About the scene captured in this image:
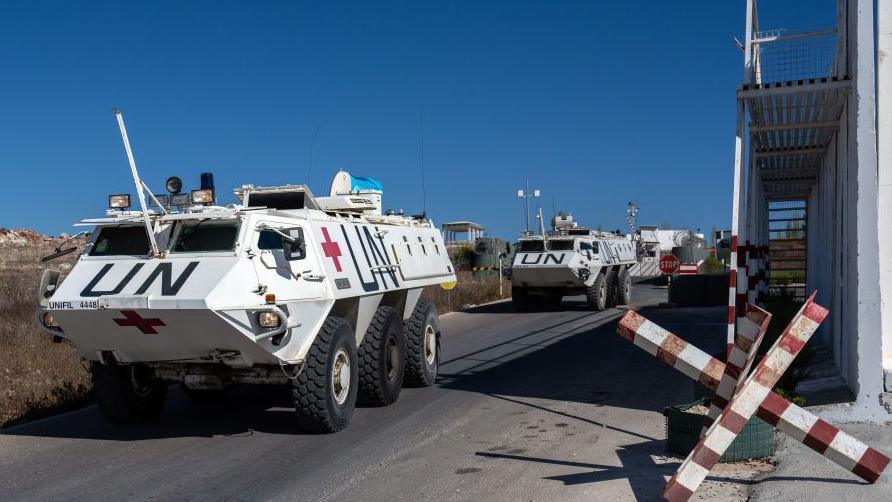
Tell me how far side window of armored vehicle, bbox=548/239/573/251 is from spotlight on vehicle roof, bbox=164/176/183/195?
15.0 m

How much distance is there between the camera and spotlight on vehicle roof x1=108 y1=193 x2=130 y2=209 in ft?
25.0

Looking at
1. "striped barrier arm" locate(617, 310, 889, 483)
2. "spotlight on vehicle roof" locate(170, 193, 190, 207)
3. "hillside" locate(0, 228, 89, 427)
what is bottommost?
"hillside" locate(0, 228, 89, 427)

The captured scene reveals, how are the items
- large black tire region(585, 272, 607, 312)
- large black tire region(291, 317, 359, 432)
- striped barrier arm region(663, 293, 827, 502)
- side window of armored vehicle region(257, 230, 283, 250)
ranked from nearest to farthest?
striped barrier arm region(663, 293, 827, 502) < large black tire region(291, 317, 359, 432) < side window of armored vehicle region(257, 230, 283, 250) < large black tire region(585, 272, 607, 312)

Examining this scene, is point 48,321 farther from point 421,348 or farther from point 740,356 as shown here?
point 740,356

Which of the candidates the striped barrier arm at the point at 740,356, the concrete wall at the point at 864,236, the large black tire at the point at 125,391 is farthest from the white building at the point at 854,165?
the large black tire at the point at 125,391

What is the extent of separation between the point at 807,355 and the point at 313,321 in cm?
622

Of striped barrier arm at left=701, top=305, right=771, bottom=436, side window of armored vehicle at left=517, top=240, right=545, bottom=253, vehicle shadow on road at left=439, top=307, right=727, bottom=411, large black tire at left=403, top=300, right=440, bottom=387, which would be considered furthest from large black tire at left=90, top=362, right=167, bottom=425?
side window of armored vehicle at left=517, top=240, right=545, bottom=253

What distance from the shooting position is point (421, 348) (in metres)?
10.2

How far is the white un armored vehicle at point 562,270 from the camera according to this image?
21422 millimetres

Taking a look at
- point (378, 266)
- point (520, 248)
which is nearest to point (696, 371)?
point (378, 266)

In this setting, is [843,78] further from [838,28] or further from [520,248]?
[520,248]

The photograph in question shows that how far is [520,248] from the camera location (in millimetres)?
22578

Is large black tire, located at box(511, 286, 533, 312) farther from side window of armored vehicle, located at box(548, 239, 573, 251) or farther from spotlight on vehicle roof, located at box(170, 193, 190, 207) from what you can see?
spotlight on vehicle roof, located at box(170, 193, 190, 207)

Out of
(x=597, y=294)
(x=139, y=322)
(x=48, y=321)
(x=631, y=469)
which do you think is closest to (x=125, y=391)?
(x=48, y=321)
